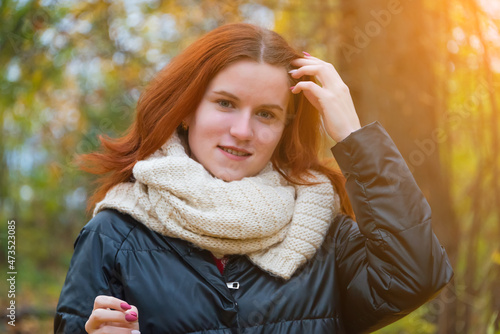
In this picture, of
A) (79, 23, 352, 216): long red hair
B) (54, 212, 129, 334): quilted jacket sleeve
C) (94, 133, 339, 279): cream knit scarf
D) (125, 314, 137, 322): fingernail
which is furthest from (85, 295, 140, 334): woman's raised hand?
(79, 23, 352, 216): long red hair

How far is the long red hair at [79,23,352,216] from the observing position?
77.9 inches

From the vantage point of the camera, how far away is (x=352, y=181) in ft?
6.01

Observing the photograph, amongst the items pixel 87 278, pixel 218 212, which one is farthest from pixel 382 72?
pixel 87 278

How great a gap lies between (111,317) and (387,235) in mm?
921

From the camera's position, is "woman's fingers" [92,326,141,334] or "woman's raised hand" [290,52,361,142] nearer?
"woman's fingers" [92,326,141,334]

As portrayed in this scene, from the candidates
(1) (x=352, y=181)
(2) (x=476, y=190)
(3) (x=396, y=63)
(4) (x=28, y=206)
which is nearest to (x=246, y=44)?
(1) (x=352, y=181)

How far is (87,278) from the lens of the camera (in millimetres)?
1685

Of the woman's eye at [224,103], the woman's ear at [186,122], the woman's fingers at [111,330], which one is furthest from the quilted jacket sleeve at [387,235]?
the woman's fingers at [111,330]

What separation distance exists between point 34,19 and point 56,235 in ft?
22.7

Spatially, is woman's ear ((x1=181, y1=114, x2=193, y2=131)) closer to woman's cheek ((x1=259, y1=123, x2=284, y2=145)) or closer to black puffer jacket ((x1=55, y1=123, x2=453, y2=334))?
woman's cheek ((x1=259, y1=123, x2=284, y2=145))

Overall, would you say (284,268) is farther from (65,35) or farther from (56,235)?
(56,235)

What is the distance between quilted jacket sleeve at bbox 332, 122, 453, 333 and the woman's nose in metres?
0.32

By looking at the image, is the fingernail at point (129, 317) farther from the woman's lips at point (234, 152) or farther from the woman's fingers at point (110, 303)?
the woman's lips at point (234, 152)

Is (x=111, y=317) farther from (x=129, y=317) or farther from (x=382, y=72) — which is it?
(x=382, y=72)
